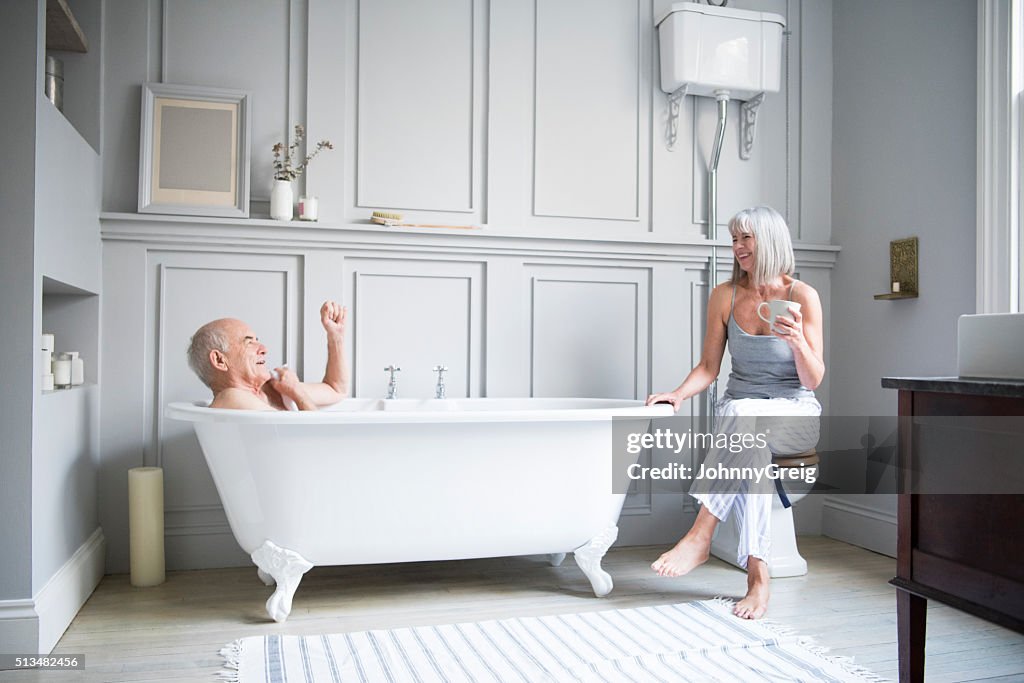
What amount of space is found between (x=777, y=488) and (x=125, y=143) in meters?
2.62

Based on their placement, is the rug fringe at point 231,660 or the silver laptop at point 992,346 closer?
the silver laptop at point 992,346

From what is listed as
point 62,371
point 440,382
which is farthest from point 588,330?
point 62,371

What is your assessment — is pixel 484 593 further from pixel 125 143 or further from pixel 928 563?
pixel 125 143

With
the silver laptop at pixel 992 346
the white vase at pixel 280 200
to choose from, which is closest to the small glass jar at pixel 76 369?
the white vase at pixel 280 200

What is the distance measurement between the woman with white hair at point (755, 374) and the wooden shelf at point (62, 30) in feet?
7.35

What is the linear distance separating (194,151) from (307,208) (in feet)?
1.48

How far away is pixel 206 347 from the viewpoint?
2416mm

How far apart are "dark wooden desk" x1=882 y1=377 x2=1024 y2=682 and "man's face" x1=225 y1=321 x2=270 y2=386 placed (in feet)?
6.01

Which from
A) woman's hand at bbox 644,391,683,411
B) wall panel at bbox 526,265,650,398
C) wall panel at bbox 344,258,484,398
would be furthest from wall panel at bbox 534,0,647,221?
woman's hand at bbox 644,391,683,411

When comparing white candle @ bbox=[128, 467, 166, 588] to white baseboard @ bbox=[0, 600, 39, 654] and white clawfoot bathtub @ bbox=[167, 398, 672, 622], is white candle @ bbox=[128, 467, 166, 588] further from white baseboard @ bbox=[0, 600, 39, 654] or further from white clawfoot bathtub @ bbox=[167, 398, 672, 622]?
white baseboard @ bbox=[0, 600, 39, 654]

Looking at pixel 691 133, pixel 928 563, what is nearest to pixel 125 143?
pixel 691 133

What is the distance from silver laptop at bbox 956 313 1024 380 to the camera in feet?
4.51

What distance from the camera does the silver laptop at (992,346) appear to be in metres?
1.38

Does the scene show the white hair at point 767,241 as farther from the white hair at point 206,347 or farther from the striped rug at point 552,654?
the white hair at point 206,347
